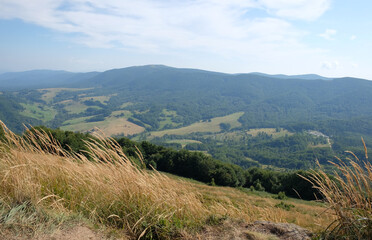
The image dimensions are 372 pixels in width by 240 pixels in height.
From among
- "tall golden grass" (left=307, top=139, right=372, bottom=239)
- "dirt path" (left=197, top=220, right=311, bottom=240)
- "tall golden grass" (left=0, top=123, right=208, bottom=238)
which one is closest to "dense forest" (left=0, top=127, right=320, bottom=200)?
"tall golden grass" (left=0, top=123, right=208, bottom=238)

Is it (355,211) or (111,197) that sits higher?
(355,211)

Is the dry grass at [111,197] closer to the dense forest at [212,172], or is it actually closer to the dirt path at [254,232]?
the dirt path at [254,232]

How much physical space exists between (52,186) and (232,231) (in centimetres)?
287

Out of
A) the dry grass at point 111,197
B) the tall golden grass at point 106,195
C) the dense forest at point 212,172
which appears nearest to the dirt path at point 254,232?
the dry grass at point 111,197

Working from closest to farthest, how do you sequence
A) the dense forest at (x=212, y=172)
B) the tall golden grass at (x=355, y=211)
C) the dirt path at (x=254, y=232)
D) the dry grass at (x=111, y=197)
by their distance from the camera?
the tall golden grass at (x=355, y=211) → the dirt path at (x=254, y=232) → the dry grass at (x=111, y=197) → the dense forest at (x=212, y=172)

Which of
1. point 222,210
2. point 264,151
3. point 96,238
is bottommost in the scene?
point 264,151

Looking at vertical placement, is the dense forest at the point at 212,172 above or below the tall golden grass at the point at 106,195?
below

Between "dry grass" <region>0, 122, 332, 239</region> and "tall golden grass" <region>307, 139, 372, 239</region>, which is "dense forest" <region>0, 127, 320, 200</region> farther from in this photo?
"tall golden grass" <region>307, 139, 372, 239</region>

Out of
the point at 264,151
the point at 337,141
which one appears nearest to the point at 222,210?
the point at 264,151

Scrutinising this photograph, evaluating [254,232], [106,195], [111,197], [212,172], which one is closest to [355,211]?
[254,232]

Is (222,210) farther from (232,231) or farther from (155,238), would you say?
(155,238)

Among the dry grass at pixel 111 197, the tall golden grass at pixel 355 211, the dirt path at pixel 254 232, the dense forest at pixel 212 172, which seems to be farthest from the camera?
the dense forest at pixel 212 172

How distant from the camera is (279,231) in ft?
9.64

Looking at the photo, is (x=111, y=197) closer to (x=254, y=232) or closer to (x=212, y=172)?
(x=254, y=232)
